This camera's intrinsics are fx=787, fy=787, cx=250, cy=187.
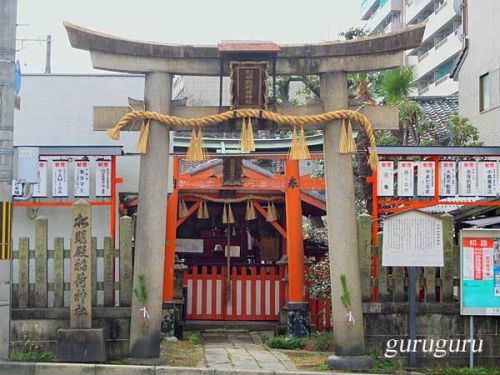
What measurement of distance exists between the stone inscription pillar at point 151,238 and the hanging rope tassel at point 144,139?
87 millimetres

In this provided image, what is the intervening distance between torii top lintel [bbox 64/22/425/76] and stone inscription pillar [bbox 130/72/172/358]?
38 centimetres

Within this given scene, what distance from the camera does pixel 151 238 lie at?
12570 millimetres

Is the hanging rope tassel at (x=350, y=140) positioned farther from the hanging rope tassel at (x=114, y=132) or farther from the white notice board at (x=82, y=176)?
the white notice board at (x=82, y=176)

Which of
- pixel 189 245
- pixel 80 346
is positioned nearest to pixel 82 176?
pixel 80 346

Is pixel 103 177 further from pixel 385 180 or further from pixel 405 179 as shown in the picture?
pixel 405 179

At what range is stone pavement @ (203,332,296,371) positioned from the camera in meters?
12.8

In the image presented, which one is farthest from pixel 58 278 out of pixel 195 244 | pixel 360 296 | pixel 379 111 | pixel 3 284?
pixel 195 244

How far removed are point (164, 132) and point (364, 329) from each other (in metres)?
4.62

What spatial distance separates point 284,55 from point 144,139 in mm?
2667

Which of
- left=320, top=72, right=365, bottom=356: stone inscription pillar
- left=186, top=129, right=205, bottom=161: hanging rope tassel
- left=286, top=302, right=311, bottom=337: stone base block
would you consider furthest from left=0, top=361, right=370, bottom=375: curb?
left=286, top=302, right=311, bottom=337: stone base block

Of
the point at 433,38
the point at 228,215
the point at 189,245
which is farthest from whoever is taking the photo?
the point at 433,38

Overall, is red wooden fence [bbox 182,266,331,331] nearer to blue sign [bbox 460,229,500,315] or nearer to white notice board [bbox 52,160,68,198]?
white notice board [bbox 52,160,68,198]

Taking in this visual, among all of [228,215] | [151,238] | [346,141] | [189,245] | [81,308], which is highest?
[346,141]

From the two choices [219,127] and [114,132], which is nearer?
[114,132]
